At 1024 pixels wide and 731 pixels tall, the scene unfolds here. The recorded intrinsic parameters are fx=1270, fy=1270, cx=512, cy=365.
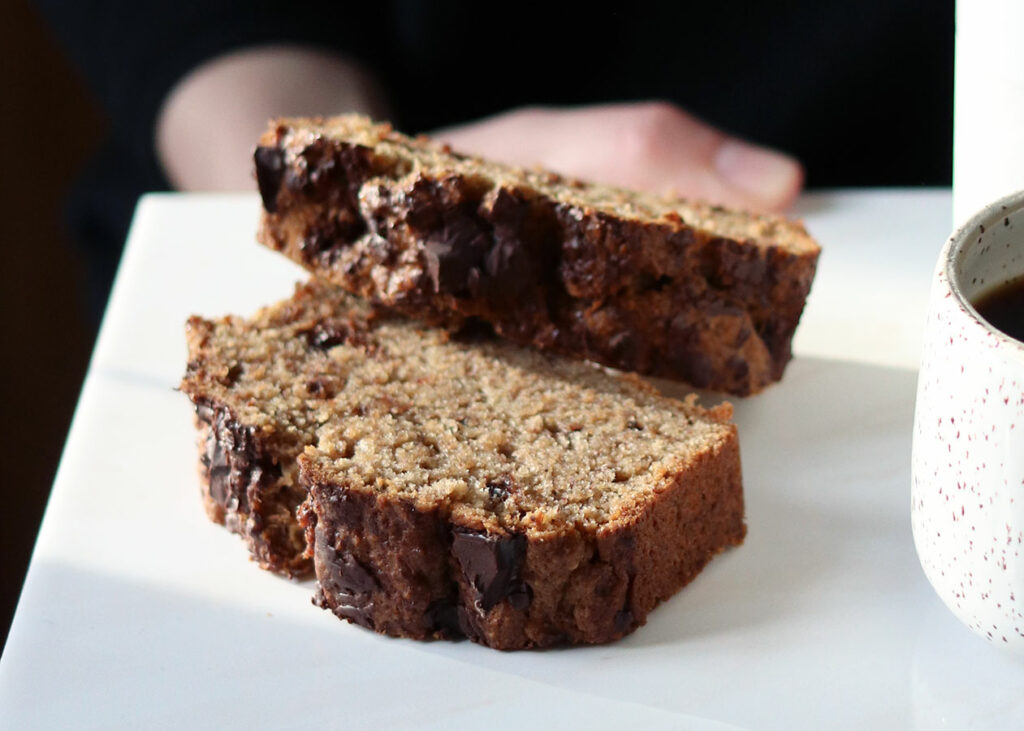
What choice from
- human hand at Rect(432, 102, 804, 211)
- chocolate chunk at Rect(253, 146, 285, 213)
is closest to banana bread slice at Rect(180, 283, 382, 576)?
chocolate chunk at Rect(253, 146, 285, 213)

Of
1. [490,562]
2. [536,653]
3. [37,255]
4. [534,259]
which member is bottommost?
[37,255]

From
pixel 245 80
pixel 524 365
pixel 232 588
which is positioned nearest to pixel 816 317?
pixel 524 365

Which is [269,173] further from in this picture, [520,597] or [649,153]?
[649,153]

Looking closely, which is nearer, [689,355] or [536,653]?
[536,653]

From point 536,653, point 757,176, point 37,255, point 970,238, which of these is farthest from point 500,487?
point 37,255

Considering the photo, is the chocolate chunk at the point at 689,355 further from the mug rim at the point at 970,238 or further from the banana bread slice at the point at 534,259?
the mug rim at the point at 970,238

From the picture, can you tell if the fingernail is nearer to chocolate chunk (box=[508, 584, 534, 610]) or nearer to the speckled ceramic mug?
the speckled ceramic mug

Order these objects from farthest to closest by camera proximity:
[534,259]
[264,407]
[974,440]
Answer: [534,259]
[264,407]
[974,440]

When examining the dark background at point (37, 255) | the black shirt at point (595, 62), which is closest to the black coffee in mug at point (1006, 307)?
the black shirt at point (595, 62)
